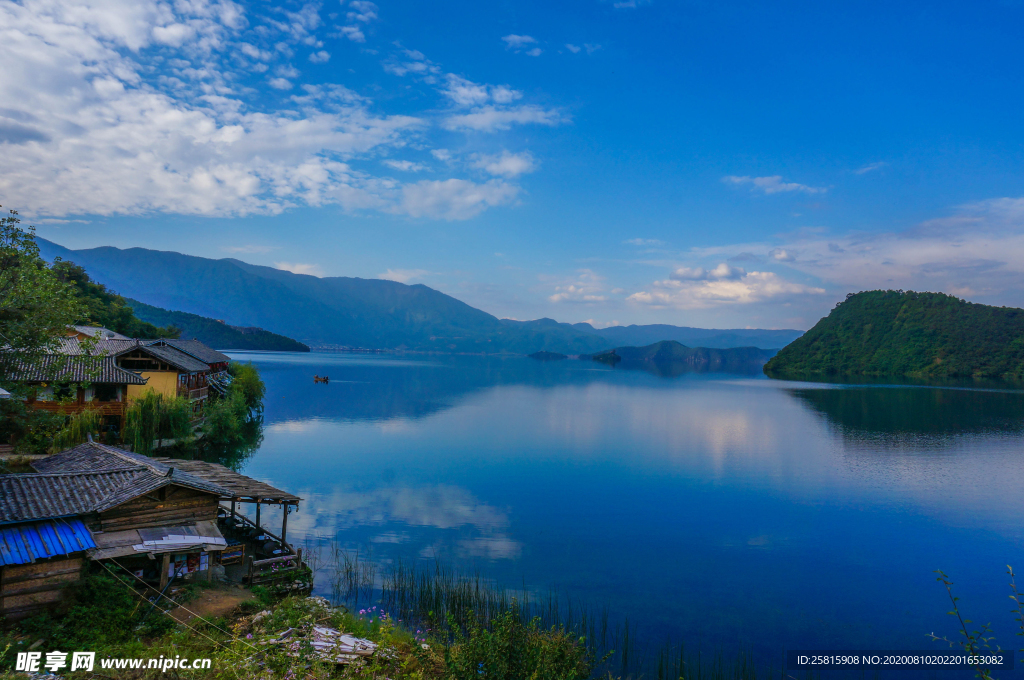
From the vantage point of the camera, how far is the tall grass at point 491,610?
498 inches

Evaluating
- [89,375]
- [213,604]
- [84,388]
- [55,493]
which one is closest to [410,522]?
[213,604]

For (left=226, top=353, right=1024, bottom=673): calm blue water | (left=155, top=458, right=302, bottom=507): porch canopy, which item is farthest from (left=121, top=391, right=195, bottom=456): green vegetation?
(left=155, top=458, right=302, bottom=507): porch canopy

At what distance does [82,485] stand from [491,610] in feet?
37.6

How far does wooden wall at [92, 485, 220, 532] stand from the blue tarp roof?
670 millimetres

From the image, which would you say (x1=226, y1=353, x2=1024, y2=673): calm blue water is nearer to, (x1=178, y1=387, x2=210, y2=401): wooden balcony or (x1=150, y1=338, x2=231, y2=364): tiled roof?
(x1=178, y1=387, x2=210, y2=401): wooden balcony

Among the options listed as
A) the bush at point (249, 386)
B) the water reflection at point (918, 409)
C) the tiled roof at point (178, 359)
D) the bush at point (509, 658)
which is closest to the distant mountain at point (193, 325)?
the bush at point (249, 386)

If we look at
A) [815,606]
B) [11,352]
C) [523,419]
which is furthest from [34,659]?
[523,419]

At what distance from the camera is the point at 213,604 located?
532 inches

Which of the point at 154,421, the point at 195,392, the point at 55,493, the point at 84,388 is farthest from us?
the point at 195,392

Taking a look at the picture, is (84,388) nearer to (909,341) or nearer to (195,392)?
(195,392)

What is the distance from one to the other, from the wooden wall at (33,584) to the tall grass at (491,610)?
664 cm

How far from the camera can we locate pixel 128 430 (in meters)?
29.8

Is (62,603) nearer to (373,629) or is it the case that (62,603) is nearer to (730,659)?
(373,629)

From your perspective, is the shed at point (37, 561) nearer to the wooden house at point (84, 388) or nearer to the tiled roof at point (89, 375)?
the tiled roof at point (89, 375)
